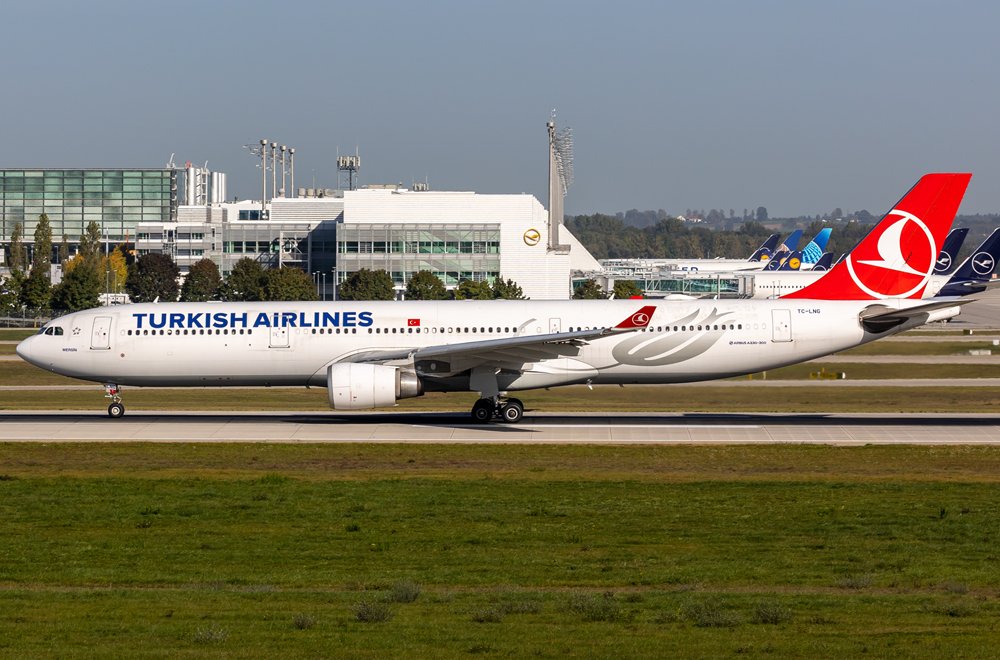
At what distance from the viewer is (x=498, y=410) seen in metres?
38.3

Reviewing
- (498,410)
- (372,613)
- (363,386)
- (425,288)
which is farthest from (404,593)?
(425,288)

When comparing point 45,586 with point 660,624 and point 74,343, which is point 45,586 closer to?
point 660,624

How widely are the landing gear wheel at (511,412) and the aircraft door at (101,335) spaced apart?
41.5 ft

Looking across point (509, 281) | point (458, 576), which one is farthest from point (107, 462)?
point (509, 281)

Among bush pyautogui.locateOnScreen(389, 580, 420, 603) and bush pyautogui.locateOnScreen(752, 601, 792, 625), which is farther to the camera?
bush pyautogui.locateOnScreen(389, 580, 420, 603)

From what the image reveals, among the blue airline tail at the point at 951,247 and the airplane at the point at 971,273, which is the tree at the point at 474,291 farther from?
the blue airline tail at the point at 951,247

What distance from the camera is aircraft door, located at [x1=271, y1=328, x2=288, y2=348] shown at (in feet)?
126

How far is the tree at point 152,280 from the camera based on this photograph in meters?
135

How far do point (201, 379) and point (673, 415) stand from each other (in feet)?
50.3

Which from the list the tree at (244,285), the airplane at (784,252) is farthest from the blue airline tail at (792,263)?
the tree at (244,285)

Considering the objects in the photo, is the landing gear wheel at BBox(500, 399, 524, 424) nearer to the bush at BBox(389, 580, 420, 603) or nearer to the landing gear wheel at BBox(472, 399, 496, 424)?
the landing gear wheel at BBox(472, 399, 496, 424)

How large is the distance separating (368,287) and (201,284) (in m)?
22.2

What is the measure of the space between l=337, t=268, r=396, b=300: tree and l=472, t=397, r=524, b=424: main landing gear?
7543 centimetres

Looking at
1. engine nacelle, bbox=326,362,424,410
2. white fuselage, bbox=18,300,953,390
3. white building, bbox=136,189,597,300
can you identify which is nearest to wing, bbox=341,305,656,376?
white fuselage, bbox=18,300,953,390
